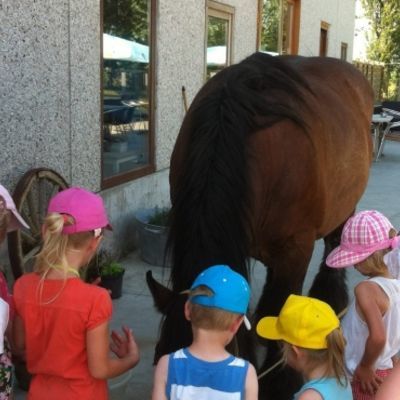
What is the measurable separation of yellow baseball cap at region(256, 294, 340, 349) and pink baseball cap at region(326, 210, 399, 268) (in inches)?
22.4

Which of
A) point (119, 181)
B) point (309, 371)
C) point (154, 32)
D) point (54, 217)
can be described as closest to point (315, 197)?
point (309, 371)

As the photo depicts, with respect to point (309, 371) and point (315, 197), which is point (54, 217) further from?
point (315, 197)

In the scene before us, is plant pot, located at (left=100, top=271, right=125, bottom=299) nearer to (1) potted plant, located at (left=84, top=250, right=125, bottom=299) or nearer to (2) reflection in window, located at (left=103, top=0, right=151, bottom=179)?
(1) potted plant, located at (left=84, top=250, right=125, bottom=299)

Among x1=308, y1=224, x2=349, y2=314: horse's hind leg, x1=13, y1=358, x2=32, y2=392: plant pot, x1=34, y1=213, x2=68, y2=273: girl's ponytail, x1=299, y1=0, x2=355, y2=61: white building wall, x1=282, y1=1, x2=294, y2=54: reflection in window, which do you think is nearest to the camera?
x1=34, y1=213, x2=68, y2=273: girl's ponytail

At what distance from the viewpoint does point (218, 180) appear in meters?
2.30

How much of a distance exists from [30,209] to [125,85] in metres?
2.29

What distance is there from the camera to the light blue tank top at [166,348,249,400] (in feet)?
5.57

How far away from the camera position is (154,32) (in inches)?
225

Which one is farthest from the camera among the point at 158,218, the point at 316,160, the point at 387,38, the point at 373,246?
the point at 387,38

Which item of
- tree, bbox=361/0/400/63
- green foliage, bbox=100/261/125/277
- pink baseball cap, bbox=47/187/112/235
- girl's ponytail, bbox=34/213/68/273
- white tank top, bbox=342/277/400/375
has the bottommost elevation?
green foliage, bbox=100/261/125/277

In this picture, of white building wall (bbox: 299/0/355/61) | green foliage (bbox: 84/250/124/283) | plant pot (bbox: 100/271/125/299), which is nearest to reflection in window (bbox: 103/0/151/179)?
green foliage (bbox: 84/250/124/283)

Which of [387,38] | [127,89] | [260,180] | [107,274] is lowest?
[107,274]

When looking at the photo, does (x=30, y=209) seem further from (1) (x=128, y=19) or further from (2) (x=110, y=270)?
(1) (x=128, y=19)

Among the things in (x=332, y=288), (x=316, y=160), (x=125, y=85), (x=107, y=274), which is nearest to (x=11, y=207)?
(x=316, y=160)
